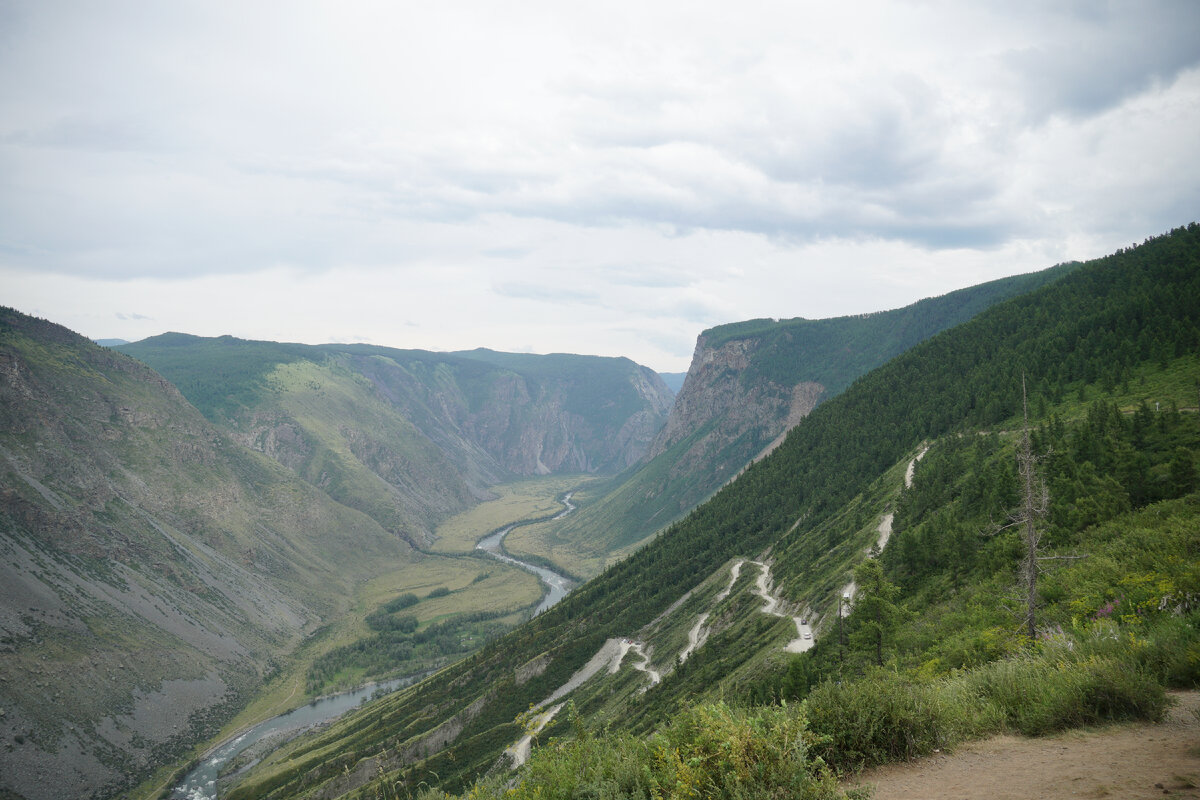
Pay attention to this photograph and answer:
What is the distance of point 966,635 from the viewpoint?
1105 inches

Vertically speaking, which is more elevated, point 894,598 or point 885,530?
point 885,530

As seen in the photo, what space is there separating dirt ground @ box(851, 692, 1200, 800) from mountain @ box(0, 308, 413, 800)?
104m

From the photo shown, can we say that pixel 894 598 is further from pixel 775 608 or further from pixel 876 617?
pixel 775 608

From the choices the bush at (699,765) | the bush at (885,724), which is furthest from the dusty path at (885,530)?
the bush at (699,765)

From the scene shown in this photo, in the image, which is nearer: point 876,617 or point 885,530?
point 876,617

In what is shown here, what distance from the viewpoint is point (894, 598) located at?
1633 inches

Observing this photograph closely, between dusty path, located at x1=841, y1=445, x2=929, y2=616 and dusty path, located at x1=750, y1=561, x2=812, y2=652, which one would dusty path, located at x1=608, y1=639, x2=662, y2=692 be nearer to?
dusty path, located at x1=750, y1=561, x2=812, y2=652

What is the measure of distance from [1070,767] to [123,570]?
15615cm

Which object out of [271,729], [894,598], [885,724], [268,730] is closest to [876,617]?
[894,598]

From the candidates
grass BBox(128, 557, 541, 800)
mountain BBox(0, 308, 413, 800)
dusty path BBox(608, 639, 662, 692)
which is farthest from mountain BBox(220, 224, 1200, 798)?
mountain BBox(0, 308, 413, 800)

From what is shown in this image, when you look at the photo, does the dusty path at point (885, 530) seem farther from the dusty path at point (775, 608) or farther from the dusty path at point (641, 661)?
the dusty path at point (641, 661)

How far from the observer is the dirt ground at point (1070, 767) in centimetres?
1023

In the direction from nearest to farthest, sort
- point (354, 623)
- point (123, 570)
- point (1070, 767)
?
point (1070, 767) → point (123, 570) → point (354, 623)

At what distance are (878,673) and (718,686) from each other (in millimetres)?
28025
